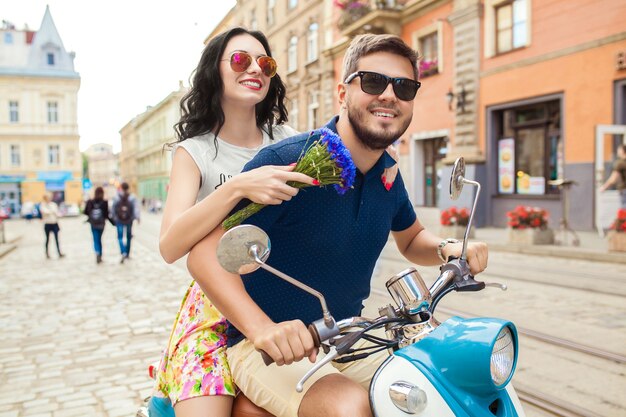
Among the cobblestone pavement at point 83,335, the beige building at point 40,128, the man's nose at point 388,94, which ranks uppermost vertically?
the beige building at point 40,128

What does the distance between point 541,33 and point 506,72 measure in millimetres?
1487

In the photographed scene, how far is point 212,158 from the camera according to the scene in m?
2.50

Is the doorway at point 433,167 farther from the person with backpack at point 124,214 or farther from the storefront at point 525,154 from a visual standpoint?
the person with backpack at point 124,214

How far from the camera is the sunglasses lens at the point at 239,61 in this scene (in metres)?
2.59

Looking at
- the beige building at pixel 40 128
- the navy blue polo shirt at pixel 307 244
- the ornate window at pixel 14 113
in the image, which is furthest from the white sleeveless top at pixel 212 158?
the ornate window at pixel 14 113

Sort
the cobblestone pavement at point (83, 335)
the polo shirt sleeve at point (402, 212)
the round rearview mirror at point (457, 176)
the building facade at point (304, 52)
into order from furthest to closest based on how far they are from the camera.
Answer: the building facade at point (304, 52), the cobblestone pavement at point (83, 335), the polo shirt sleeve at point (402, 212), the round rearview mirror at point (457, 176)

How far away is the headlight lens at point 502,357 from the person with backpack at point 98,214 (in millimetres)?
11753

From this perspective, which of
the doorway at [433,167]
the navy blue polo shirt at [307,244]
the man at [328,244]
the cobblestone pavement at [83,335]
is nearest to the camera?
the man at [328,244]

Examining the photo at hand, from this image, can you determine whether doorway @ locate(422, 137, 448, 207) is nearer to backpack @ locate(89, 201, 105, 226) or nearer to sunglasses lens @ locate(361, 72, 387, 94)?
backpack @ locate(89, 201, 105, 226)

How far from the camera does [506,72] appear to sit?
54.5 ft

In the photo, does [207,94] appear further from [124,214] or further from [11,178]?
[11,178]

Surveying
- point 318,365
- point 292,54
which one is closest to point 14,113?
point 292,54

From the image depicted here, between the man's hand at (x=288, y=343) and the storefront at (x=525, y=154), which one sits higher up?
the storefront at (x=525, y=154)

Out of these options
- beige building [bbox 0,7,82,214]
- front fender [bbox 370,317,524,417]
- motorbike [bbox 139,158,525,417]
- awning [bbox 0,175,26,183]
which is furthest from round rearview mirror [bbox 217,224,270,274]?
awning [bbox 0,175,26,183]
